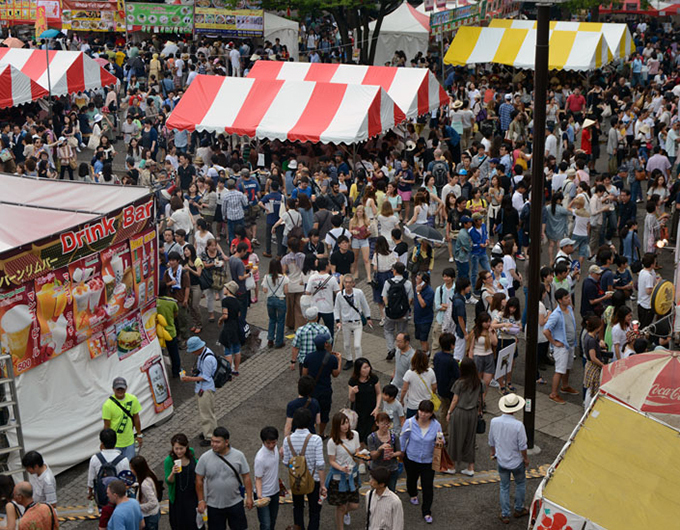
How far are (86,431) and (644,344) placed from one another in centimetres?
660

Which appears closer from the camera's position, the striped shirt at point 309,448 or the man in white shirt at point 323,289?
the striped shirt at point 309,448

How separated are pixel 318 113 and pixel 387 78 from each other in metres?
3.29

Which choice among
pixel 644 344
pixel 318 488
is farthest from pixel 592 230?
pixel 318 488

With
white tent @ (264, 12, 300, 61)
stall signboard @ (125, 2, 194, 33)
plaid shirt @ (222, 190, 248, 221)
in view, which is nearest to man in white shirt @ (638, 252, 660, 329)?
plaid shirt @ (222, 190, 248, 221)

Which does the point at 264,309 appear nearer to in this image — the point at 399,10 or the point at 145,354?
the point at 145,354

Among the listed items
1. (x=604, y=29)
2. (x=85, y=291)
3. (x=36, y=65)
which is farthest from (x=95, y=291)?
(x=604, y=29)

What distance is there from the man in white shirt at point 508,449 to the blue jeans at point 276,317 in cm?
466

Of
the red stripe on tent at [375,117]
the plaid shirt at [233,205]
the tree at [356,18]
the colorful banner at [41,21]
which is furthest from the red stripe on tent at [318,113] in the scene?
the colorful banner at [41,21]

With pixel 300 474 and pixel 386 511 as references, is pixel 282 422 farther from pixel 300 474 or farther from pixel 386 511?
pixel 386 511

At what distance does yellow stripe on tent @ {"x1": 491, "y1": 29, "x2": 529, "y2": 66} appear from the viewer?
30234 millimetres

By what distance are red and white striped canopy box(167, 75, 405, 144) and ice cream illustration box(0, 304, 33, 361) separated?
11012 millimetres

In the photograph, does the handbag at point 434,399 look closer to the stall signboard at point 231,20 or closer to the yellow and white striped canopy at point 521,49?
the yellow and white striped canopy at point 521,49

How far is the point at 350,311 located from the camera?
12.4m

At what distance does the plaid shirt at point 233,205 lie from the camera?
54.9ft
